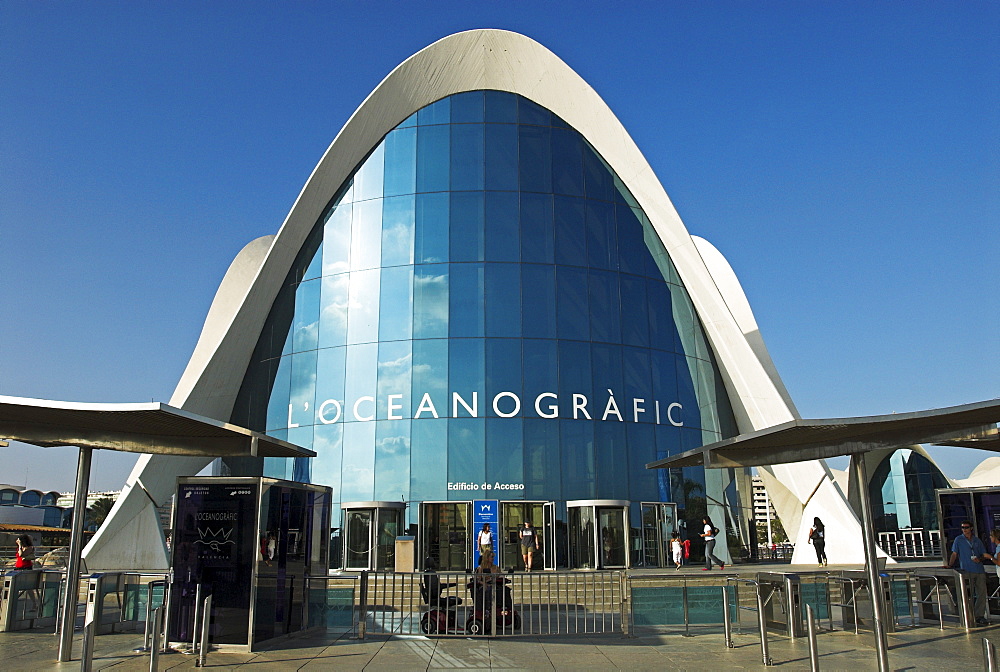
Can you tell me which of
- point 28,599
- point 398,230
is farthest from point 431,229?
point 28,599

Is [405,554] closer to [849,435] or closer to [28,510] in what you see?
[849,435]

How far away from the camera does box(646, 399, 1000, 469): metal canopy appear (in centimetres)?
862

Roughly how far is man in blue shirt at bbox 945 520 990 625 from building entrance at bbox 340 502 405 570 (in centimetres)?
1574

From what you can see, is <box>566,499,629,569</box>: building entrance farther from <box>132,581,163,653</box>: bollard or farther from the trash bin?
<box>132,581,163,653</box>: bollard

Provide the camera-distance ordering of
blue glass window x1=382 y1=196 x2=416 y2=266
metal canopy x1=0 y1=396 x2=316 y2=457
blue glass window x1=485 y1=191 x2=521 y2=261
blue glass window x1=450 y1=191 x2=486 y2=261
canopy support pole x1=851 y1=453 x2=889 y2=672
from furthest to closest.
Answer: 1. blue glass window x1=382 y1=196 x2=416 y2=266
2. blue glass window x1=485 y1=191 x2=521 y2=261
3. blue glass window x1=450 y1=191 x2=486 y2=261
4. metal canopy x1=0 y1=396 x2=316 y2=457
5. canopy support pole x1=851 y1=453 x2=889 y2=672

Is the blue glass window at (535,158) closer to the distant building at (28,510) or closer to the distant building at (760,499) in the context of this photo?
the distant building at (760,499)

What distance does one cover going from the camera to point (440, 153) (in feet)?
96.5

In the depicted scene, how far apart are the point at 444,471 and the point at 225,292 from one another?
644 inches

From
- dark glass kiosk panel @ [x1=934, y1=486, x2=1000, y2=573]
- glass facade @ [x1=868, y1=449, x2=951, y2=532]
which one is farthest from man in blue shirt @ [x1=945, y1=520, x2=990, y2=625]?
glass facade @ [x1=868, y1=449, x2=951, y2=532]

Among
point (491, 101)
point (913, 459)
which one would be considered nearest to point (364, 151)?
point (491, 101)

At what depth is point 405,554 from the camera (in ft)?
80.3

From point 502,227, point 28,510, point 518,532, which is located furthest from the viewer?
point 28,510

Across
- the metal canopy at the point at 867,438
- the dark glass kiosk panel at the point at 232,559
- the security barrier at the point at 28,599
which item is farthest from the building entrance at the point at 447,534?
the metal canopy at the point at 867,438

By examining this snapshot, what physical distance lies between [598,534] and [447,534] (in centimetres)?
474
